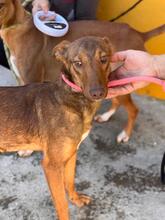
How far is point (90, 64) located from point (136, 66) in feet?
1.79

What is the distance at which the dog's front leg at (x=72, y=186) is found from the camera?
301 centimetres

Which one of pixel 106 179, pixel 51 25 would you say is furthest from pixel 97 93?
pixel 51 25

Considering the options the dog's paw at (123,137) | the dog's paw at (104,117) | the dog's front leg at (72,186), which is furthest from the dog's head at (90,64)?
the dog's paw at (104,117)

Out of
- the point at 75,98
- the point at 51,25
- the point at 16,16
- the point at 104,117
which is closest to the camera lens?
the point at 75,98

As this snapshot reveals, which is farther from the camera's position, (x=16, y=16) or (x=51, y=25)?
(x=16, y=16)

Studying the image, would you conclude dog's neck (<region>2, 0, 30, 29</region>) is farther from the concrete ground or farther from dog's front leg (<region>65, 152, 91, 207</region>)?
dog's front leg (<region>65, 152, 91, 207</region>)

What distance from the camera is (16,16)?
12.2 ft

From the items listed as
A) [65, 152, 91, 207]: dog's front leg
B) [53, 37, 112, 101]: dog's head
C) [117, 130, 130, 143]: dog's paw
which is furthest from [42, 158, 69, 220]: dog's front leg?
[117, 130, 130, 143]: dog's paw

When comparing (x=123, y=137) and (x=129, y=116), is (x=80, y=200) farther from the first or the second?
(x=129, y=116)

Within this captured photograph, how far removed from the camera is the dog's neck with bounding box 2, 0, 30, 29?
3672 millimetres

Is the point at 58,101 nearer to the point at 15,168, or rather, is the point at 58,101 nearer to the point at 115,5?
the point at 15,168

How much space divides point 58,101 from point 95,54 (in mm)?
404

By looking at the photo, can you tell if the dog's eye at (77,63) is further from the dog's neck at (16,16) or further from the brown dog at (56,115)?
the dog's neck at (16,16)

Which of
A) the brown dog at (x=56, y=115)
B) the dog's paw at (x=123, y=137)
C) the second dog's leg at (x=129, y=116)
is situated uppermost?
the brown dog at (x=56, y=115)
